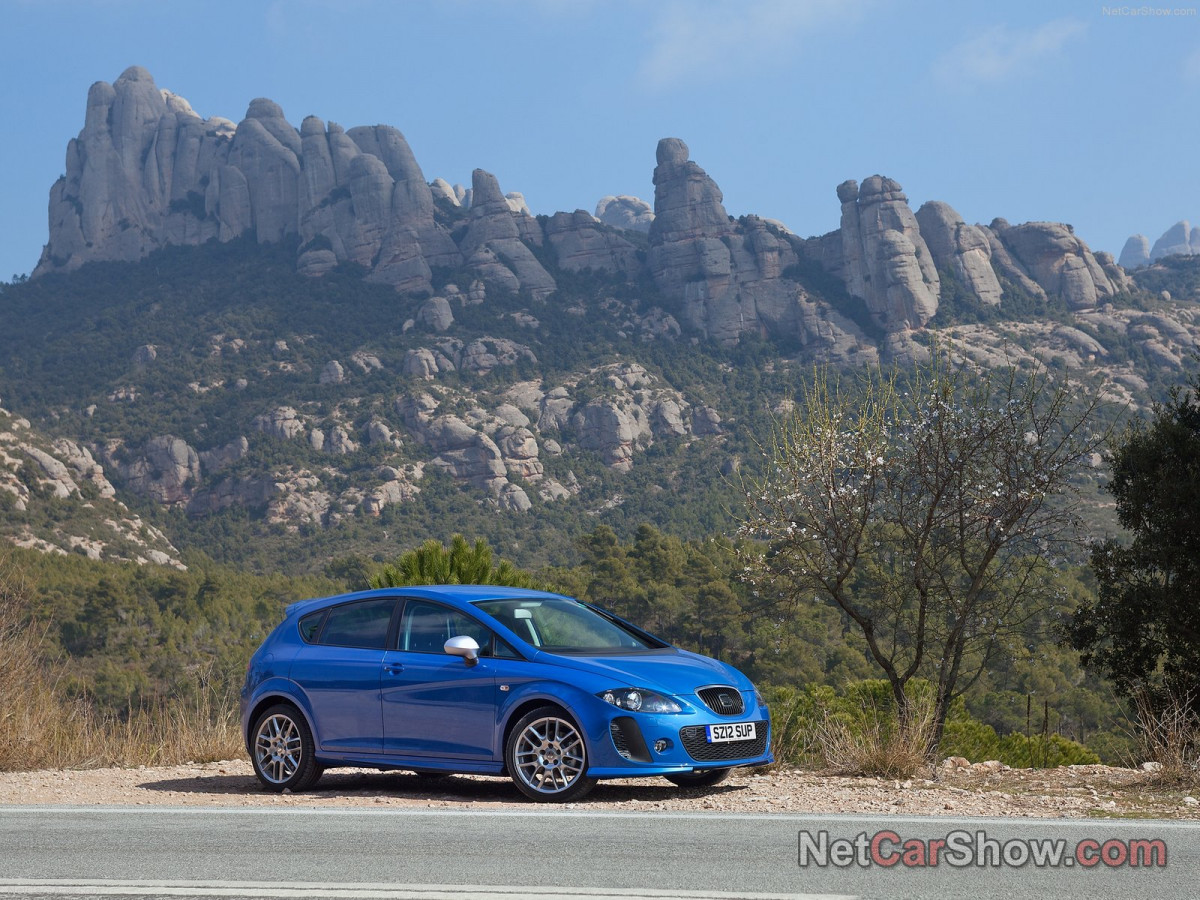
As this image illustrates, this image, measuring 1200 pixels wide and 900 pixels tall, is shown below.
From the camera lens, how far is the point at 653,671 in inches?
338

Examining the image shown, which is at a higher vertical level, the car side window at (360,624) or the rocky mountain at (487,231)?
the rocky mountain at (487,231)

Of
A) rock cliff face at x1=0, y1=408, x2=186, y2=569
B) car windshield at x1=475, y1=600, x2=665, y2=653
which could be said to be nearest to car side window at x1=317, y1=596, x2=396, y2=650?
car windshield at x1=475, y1=600, x2=665, y2=653

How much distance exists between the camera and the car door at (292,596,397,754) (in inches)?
359

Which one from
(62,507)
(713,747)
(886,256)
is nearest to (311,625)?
(713,747)

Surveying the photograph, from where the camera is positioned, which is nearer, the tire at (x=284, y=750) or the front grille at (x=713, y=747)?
the front grille at (x=713, y=747)

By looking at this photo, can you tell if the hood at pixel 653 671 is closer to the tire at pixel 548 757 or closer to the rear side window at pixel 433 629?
the tire at pixel 548 757

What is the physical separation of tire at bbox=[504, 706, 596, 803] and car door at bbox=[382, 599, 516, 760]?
0.22 meters

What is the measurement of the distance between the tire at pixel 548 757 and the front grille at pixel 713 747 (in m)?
0.69

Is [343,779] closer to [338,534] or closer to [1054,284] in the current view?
[338,534]

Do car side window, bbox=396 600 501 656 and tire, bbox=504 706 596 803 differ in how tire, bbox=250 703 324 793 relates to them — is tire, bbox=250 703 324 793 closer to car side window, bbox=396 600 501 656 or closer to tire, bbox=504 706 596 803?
car side window, bbox=396 600 501 656

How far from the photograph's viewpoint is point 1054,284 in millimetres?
144375

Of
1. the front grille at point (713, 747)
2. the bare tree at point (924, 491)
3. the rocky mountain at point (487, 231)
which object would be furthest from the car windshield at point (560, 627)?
the rocky mountain at point (487, 231)

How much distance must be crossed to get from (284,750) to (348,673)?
88 cm

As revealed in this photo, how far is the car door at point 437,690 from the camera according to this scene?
8672 mm
